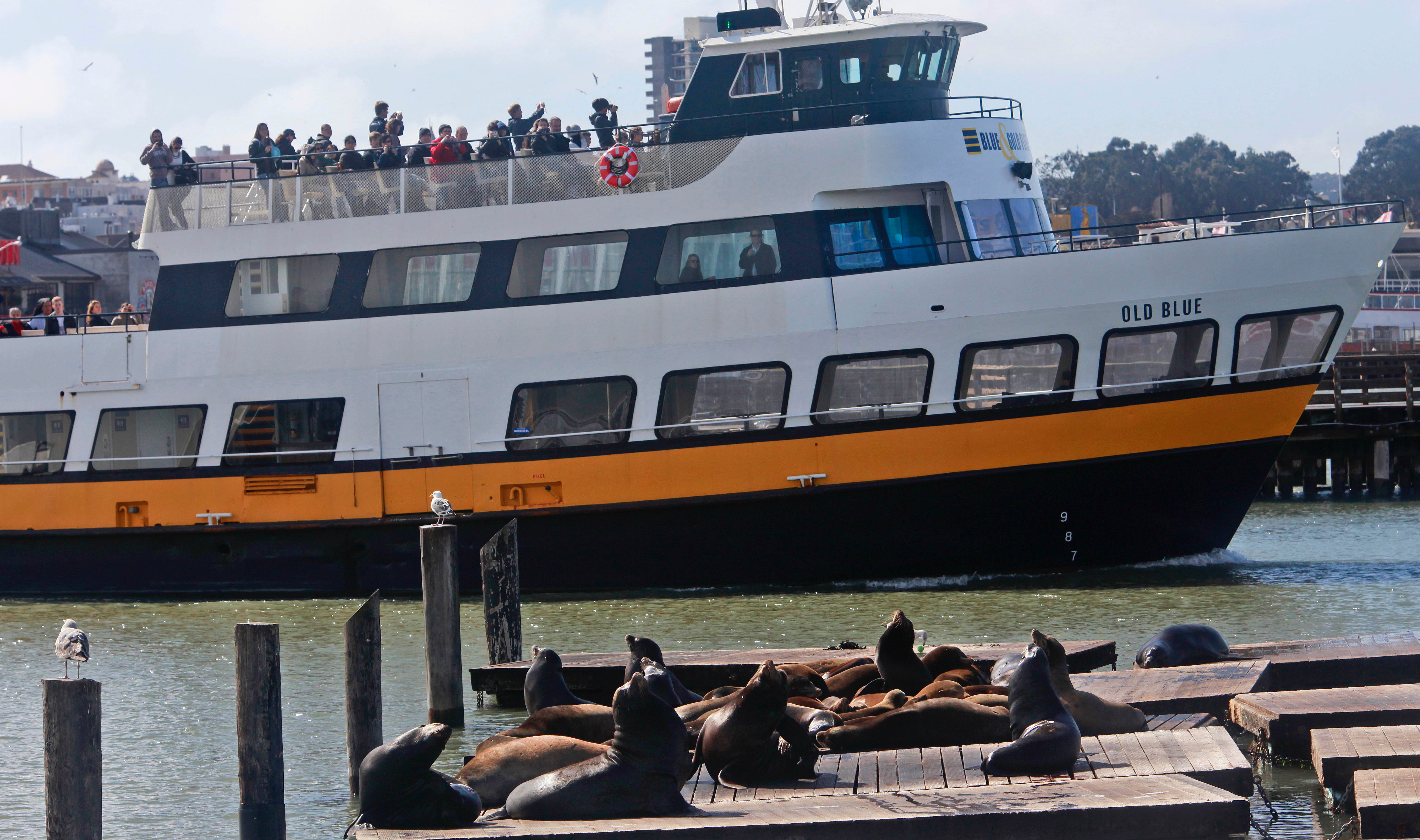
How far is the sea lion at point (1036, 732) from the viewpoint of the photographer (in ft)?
25.3

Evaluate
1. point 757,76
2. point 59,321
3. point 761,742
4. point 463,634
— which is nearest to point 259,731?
point 761,742

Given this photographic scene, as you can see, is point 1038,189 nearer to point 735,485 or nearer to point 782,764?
point 735,485

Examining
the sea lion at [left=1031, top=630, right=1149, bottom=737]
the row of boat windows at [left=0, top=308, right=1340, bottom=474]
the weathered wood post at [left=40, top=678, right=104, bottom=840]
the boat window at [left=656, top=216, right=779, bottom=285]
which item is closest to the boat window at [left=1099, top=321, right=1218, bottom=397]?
the row of boat windows at [left=0, top=308, right=1340, bottom=474]

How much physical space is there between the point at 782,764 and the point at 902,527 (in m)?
8.17

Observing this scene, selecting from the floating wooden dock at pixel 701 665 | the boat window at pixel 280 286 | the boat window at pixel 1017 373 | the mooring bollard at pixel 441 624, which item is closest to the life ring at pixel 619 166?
the boat window at pixel 280 286

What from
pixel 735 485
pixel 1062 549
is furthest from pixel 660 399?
pixel 1062 549

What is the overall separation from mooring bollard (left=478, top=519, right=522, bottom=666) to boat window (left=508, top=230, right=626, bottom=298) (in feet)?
15.2

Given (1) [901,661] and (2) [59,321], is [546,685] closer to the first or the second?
(1) [901,661]

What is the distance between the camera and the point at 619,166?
54.0 ft

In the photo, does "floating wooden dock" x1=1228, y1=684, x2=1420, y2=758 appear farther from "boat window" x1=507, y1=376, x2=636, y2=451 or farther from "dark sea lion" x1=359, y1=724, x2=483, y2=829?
"boat window" x1=507, y1=376, x2=636, y2=451

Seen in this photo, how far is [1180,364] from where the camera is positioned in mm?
15648

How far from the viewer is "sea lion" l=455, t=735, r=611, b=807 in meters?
7.98

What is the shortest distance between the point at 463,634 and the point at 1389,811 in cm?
988

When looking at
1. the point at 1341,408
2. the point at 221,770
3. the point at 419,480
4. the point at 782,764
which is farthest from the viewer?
the point at 1341,408
